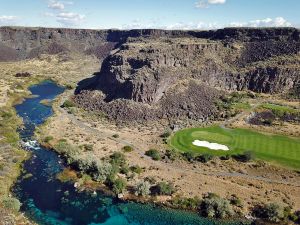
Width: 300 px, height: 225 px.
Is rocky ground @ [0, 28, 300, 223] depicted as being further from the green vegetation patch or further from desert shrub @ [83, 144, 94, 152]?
the green vegetation patch

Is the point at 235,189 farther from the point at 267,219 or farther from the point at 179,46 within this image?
the point at 179,46

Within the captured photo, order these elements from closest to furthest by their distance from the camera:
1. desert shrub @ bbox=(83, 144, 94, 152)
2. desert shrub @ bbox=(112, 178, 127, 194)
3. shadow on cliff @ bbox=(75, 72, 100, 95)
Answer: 1. desert shrub @ bbox=(112, 178, 127, 194)
2. desert shrub @ bbox=(83, 144, 94, 152)
3. shadow on cliff @ bbox=(75, 72, 100, 95)

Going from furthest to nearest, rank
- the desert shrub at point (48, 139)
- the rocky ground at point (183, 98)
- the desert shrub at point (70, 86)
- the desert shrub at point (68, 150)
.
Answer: the desert shrub at point (70, 86) → the desert shrub at point (48, 139) → the desert shrub at point (68, 150) → the rocky ground at point (183, 98)

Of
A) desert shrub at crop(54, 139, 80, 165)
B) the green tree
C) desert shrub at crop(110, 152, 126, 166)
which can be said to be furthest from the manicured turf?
desert shrub at crop(54, 139, 80, 165)

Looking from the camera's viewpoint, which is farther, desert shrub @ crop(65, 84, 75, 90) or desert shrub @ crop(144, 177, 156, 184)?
desert shrub @ crop(65, 84, 75, 90)

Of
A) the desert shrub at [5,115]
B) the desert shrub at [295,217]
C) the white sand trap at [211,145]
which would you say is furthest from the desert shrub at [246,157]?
the desert shrub at [5,115]

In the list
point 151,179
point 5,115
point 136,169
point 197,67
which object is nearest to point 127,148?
point 136,169

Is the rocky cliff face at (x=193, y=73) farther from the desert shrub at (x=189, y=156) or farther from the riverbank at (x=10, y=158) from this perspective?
the desert shrub at (x=189, y=156)

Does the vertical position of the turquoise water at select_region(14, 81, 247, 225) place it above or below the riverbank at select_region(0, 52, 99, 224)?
below
